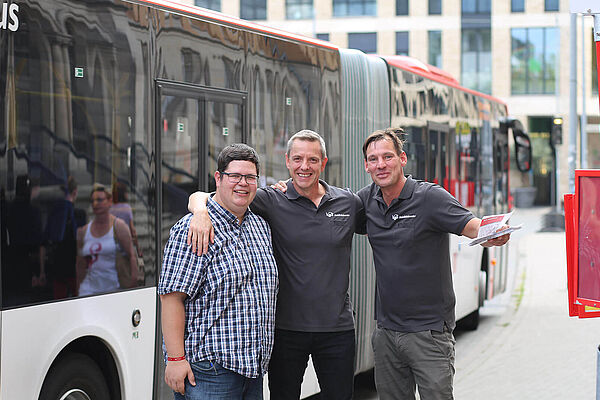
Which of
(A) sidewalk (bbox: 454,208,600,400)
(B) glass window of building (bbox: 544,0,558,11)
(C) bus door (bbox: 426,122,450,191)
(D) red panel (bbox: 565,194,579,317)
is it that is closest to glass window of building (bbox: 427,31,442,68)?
(B) glass window of building (bbox: 544,0,558,11)

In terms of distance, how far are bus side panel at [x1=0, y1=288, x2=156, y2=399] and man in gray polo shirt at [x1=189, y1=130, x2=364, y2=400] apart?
3.46 ft

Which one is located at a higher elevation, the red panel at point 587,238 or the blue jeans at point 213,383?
the red panel at point 587,238

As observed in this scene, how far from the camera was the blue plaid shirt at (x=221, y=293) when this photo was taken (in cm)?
416

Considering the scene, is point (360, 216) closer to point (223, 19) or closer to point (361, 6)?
point (223, 19)

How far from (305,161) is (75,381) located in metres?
1.75

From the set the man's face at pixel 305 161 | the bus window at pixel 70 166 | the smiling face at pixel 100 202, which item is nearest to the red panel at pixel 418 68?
the bus window at pixel 70 166

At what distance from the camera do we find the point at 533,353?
1119cm

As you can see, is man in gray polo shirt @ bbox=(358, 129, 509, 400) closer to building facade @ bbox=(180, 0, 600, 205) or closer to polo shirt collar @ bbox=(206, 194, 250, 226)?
polo shirt collar @ bbox=(206, 194, 250, 226)

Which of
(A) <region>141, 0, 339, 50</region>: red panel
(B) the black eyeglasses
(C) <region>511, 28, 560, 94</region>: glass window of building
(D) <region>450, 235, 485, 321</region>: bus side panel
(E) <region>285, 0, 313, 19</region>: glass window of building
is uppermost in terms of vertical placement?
(E) <region>285, 0, 313, 19</region>: glass window of building

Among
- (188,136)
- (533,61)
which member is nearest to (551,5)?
(533,61)

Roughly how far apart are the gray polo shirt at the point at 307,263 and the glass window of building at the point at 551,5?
52.1m

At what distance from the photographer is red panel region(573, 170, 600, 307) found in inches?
165

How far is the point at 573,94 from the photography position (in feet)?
86.0

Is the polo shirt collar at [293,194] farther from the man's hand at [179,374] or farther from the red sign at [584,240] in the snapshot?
the red sign at [584,240]
